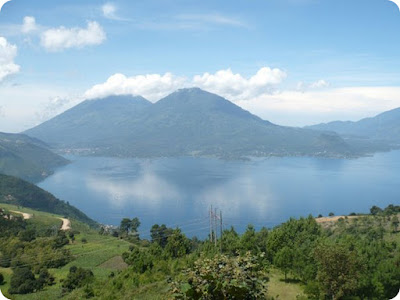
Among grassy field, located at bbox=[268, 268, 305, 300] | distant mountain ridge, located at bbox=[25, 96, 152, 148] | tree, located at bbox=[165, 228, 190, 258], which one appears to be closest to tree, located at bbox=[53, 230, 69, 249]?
tree, located at bbox=[165, 228, 190, 258]

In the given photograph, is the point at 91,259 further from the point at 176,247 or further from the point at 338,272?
the point at 338,272

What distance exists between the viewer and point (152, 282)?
10805 mm

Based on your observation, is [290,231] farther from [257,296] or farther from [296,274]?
[257,296]

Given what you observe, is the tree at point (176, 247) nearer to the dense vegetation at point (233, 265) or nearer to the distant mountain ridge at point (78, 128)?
the dense vegetation at point (233, 265)

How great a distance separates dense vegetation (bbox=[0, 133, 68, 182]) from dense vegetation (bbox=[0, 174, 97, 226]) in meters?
28.1

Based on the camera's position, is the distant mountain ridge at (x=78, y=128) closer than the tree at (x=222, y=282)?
No

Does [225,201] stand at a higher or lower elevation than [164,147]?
lower

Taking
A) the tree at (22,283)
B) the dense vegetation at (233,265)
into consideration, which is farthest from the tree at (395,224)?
the tree at (22,283)

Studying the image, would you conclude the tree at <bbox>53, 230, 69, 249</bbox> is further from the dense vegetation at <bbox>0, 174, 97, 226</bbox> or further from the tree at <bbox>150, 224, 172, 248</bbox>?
the dense vegetation at <bbox>0, 174, 97, 226</bbox>

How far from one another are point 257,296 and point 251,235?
11913 millimetres

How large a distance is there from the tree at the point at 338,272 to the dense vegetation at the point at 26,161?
76378 mm

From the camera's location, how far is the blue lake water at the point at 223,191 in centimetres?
4619

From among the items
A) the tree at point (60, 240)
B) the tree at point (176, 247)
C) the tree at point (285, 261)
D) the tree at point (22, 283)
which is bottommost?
the tree at point (60, 240)

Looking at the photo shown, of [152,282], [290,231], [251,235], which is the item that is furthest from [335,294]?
[290,231]
